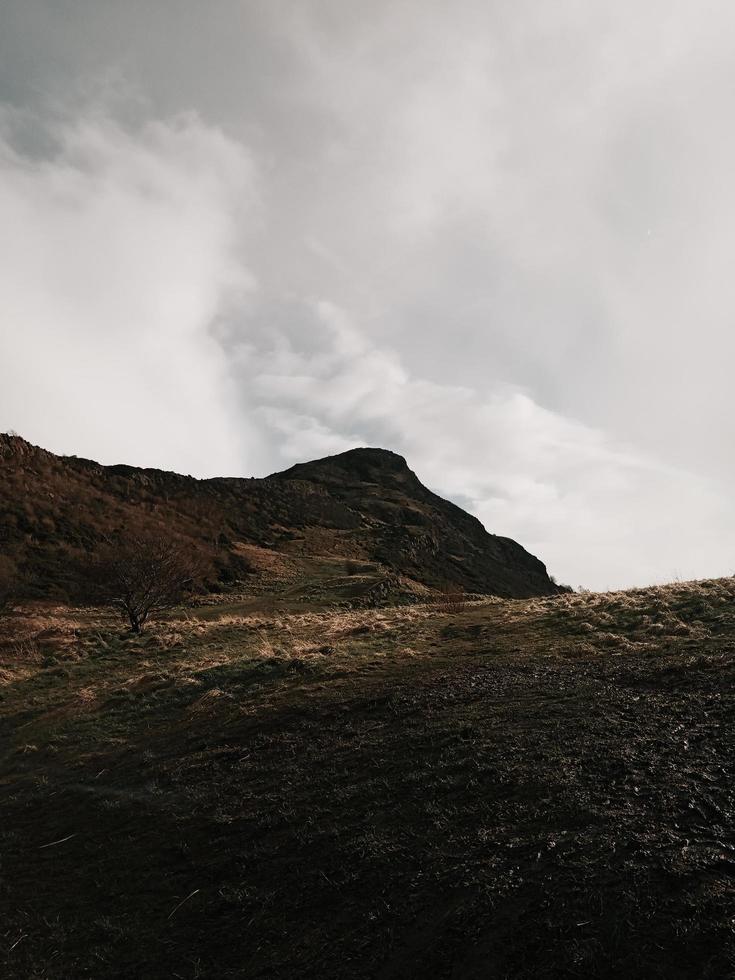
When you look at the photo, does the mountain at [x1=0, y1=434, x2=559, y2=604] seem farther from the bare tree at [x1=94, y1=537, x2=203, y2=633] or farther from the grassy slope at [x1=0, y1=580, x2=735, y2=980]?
the grassy slope at [x1=0, y1=580, x2=735, y2=980]

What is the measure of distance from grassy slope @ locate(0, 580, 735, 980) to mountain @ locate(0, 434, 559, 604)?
30002mm

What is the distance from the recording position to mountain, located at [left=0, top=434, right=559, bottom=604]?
49406 millimetres

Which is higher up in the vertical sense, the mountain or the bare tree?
the mountain

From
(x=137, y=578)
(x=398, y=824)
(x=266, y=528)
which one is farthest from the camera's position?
(x=266, y=528)

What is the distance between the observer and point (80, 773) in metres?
12.0

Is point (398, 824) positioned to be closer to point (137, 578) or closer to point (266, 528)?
point (137, 578)

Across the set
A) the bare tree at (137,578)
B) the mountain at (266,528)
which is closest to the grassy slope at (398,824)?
the bare tree at (137,578)

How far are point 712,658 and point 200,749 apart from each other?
11751 mm

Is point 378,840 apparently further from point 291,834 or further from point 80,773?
point 80,773

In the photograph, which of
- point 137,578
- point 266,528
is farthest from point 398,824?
point 266,528

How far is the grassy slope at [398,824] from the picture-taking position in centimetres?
510

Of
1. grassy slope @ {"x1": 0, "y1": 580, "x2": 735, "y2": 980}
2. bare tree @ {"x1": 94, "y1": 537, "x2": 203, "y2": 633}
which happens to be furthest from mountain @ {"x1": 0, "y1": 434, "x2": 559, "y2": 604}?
grassy slope @ {"x1": 0, "y1": 580, "x2": 735, "y2": 980}

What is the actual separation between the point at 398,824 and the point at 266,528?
7723 cm

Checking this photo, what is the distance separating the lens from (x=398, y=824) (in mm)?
7387
